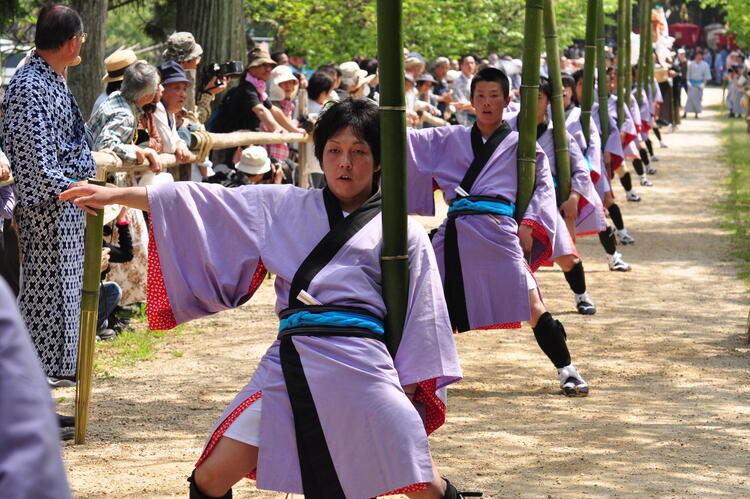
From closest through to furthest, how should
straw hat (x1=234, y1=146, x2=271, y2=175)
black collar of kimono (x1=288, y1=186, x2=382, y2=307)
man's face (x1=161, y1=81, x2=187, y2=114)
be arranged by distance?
black collar of kimono (x1=288, y1=186, x2=382, y2=307)
man's face (x1=161, y1=81, x2=187, y2=114)
straw hat (x1=234, y1=146, x2=271, y2=175)

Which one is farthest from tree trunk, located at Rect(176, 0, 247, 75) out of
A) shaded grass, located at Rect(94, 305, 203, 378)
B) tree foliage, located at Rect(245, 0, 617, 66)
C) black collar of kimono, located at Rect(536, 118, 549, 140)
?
tree foliage, located at Rect(245, 0, 617, 66)

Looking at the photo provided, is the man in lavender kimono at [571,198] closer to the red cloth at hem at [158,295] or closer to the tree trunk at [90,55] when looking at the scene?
the red cloth at hem at [158,295]

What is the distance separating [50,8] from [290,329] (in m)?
2.26

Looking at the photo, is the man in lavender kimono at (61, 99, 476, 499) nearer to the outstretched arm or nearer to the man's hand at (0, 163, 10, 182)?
the outstretched arm

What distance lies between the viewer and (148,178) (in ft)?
23.3

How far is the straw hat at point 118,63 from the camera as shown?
6762mm

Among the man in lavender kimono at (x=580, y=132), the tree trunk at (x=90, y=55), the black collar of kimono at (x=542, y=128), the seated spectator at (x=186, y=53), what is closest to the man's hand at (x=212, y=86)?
the seated spectator at (x=186, y=53)

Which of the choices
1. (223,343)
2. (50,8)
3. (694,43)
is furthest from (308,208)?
(694,43)

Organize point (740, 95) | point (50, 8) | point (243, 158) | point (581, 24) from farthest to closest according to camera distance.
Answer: point (740, 95) → point (581, 24) → point (243, 158) → point (50, 8)

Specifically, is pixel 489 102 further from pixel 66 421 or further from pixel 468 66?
pixel 468 66

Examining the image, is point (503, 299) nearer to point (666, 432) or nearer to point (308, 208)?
point (666, 432)

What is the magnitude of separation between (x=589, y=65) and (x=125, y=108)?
352 cm

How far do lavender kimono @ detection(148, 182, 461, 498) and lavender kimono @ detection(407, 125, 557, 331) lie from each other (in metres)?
2.14

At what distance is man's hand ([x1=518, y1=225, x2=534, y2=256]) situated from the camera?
5.76 m
